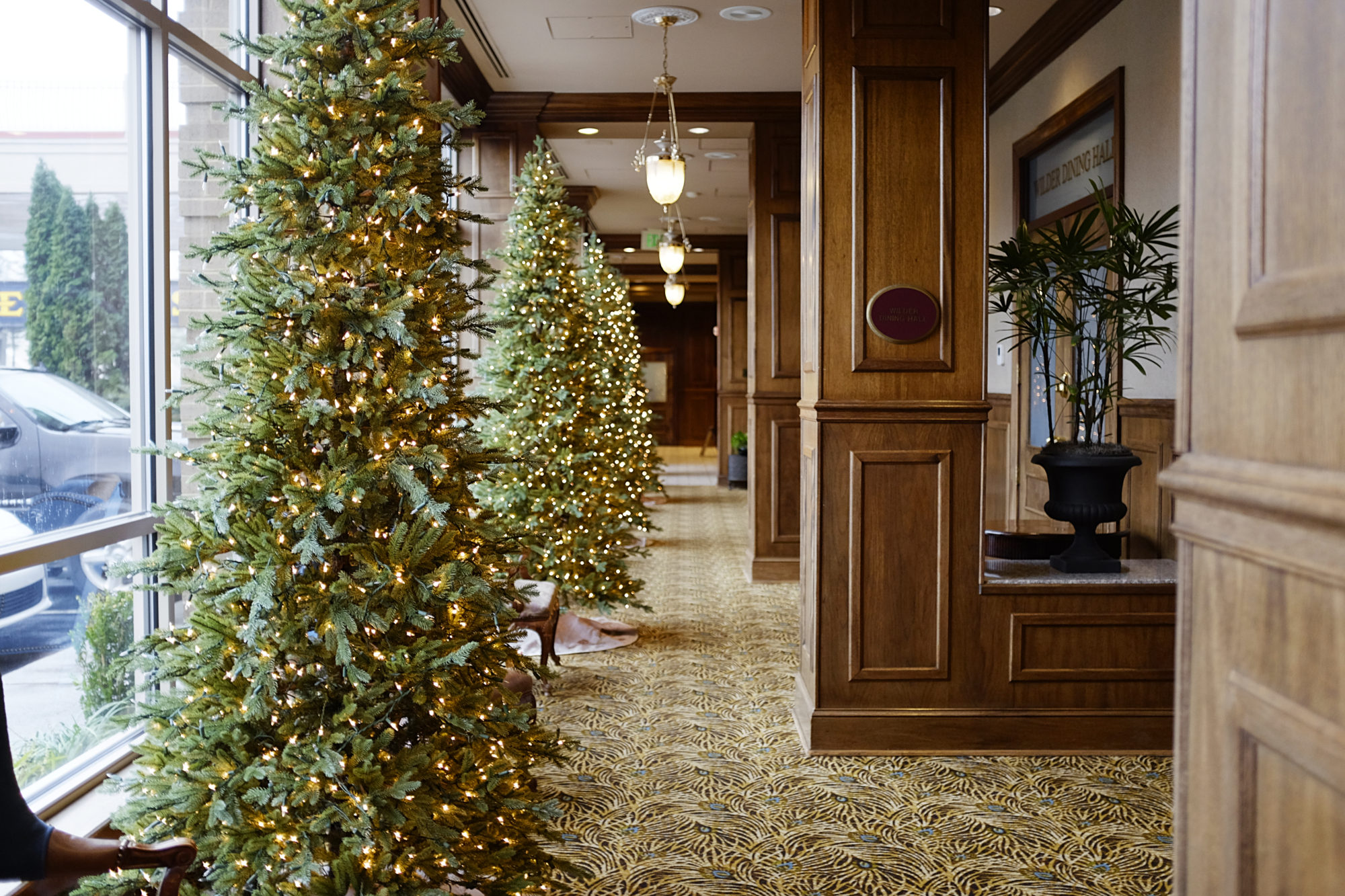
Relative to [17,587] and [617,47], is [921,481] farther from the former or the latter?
[617,47]

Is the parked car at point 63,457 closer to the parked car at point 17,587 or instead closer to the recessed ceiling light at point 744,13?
the parked car at point 17,587

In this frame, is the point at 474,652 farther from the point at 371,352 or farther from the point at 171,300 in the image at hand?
the point at 171,300

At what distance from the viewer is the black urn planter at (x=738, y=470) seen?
47.4 feet

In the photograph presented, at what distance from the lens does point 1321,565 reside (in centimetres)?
82

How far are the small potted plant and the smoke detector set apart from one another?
8.23 metres

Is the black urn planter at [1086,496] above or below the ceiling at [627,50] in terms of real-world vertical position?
below

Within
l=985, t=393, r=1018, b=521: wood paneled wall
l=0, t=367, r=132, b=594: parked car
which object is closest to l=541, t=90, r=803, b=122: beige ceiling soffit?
l=985, t=393, r=1018, b=521: wood paneled wall

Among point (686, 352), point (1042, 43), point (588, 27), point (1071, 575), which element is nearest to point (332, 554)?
point (1071, 575)

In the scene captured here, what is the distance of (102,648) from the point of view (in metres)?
3.04

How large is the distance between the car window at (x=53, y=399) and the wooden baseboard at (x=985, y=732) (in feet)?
8.86

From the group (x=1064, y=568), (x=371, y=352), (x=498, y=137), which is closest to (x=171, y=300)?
(x=371, y=352)

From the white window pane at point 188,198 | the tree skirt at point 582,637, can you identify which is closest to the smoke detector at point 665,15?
the white window pane at point 188,198

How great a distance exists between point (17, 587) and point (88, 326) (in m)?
0.75

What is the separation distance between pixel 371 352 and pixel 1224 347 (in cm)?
195
